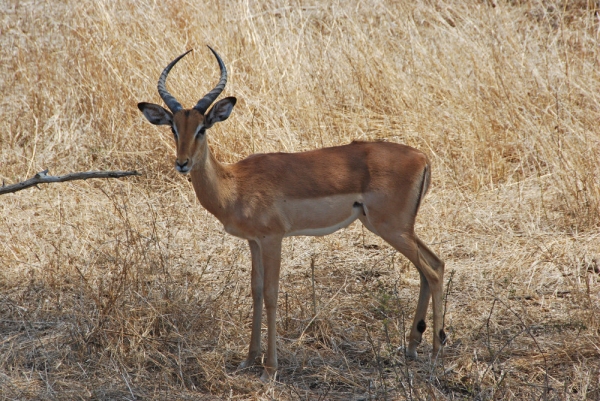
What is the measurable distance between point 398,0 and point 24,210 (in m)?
4.68

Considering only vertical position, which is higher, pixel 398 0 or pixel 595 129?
pixel 398 0

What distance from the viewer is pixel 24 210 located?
602 centimetres

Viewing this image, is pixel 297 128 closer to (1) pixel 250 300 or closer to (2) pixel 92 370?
(1) pixel 250 300

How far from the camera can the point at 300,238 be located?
226 inches

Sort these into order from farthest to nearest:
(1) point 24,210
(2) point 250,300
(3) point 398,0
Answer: (3) point 398,0 < (1) point 24,210 < (2) point 250,300

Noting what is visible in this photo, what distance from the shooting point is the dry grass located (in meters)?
3.87

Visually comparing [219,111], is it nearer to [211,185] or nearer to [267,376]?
[211,185]

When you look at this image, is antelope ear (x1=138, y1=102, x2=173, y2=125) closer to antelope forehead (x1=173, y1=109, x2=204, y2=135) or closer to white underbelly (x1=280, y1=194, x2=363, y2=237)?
antelope forehead (x1=173, y1=109, x2=204, y2=135)

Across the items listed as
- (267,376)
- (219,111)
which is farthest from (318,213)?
(267,376)

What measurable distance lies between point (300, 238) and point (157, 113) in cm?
195

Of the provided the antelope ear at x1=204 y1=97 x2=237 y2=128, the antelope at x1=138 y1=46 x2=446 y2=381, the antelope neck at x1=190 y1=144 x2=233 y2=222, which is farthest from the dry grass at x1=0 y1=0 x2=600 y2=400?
the antelope ear at x1=204 y1=97 x2=237 y2=128

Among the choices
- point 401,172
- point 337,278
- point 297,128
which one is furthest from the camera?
point 297,128

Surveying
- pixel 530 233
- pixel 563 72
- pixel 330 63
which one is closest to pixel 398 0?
pixel 330 63

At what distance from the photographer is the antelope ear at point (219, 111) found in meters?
4.06
